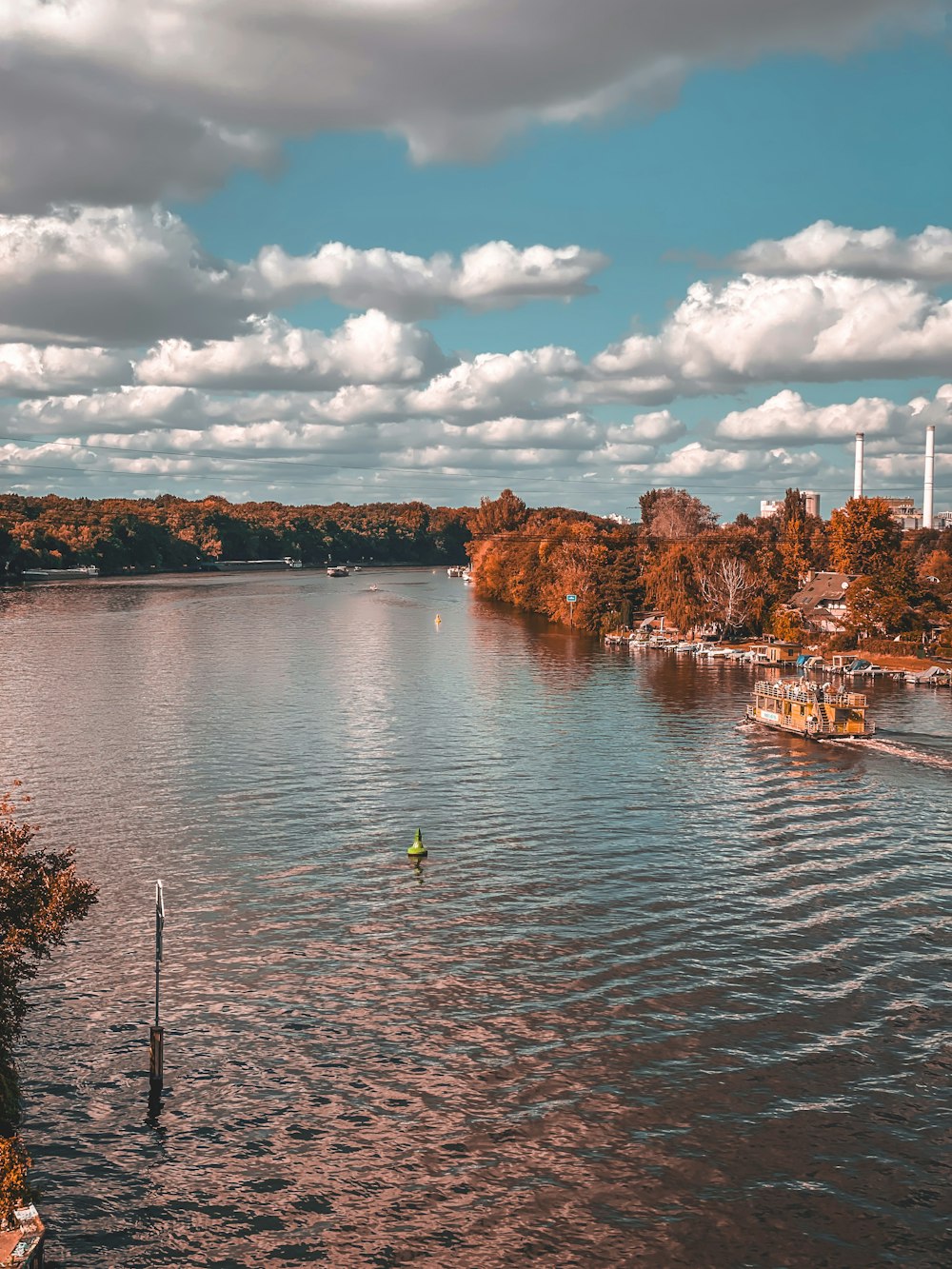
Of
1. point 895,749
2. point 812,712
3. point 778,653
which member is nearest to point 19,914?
point 895,749

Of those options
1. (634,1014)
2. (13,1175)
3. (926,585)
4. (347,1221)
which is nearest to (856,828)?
(634,1014)

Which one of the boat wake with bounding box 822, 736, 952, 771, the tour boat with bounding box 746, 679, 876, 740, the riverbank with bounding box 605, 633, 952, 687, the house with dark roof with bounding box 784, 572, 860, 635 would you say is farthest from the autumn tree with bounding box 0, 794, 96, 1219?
the house with dark roof with bounding box 784, 572, 860, 635

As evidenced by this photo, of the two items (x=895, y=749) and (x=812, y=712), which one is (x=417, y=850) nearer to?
(x=895, y=749)

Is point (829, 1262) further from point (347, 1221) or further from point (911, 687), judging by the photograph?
point (911, 687)

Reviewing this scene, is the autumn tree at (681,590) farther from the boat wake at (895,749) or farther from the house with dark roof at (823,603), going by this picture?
the boat wake at (895,749)

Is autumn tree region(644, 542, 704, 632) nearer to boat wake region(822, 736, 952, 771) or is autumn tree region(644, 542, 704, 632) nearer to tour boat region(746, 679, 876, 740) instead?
tour boat region(746, 679, 876, 740)

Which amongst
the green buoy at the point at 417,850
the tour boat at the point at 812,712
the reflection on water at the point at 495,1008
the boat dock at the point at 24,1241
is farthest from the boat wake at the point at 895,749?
the boat dock at the point at 24,1241
